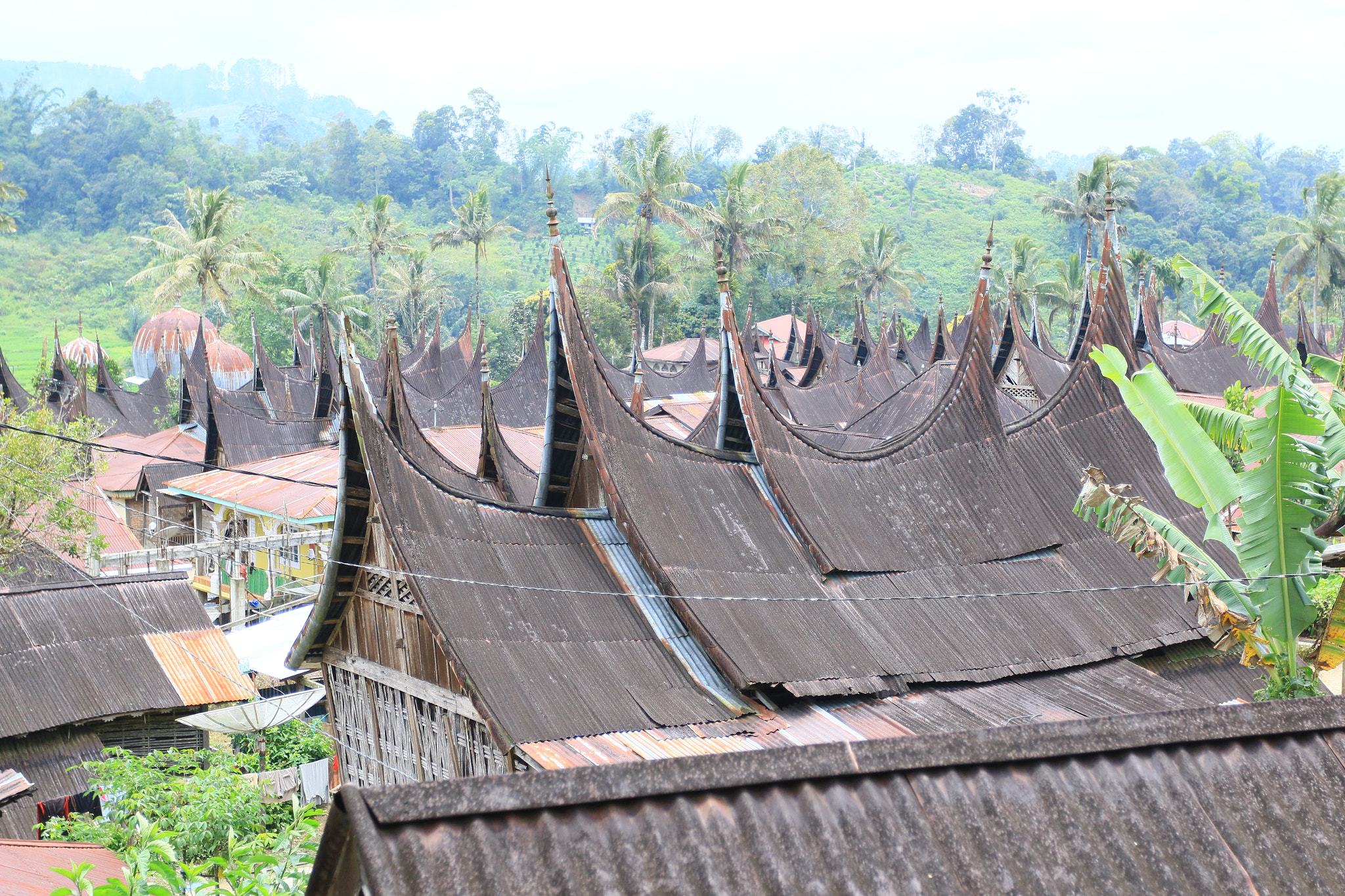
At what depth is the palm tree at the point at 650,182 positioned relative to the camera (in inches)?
1843

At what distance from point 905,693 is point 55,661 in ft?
31.6

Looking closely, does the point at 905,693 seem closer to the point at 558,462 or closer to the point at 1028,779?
the point at 558,462

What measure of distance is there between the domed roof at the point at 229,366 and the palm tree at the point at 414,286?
8291mm

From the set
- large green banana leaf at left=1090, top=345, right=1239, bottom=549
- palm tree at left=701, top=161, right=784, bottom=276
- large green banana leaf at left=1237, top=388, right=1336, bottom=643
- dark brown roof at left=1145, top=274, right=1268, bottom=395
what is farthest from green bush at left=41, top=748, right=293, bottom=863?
palm tree at left=701, top=161, right=784, bottom=276

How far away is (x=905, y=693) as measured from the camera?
10.0 metres

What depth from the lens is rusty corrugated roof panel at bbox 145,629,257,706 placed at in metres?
14.1

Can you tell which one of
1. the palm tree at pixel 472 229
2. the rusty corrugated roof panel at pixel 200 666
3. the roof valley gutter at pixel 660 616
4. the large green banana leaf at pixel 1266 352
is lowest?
the rusty corrugated roof panel at pixel 200 666

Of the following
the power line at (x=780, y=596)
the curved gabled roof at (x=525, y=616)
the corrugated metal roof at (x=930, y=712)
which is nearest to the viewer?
the corrugated metal roof at (x=930, y=712)

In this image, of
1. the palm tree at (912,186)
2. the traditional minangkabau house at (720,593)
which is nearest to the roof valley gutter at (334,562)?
the traditional minangkabau house at (720,593)

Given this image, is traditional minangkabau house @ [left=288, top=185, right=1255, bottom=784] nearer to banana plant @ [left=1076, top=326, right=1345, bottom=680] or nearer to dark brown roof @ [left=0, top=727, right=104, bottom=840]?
banana plant @ [left=1076, top=326, right=1345, bottom=680]

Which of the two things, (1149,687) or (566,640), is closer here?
(566,640)

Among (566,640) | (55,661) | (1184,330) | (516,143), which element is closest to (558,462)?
(566,640)

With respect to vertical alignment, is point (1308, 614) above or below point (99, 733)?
above

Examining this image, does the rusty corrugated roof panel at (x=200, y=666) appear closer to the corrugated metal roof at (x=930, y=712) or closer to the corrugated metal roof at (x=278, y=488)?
the corrugated metal roof at (x=278, y=488)
